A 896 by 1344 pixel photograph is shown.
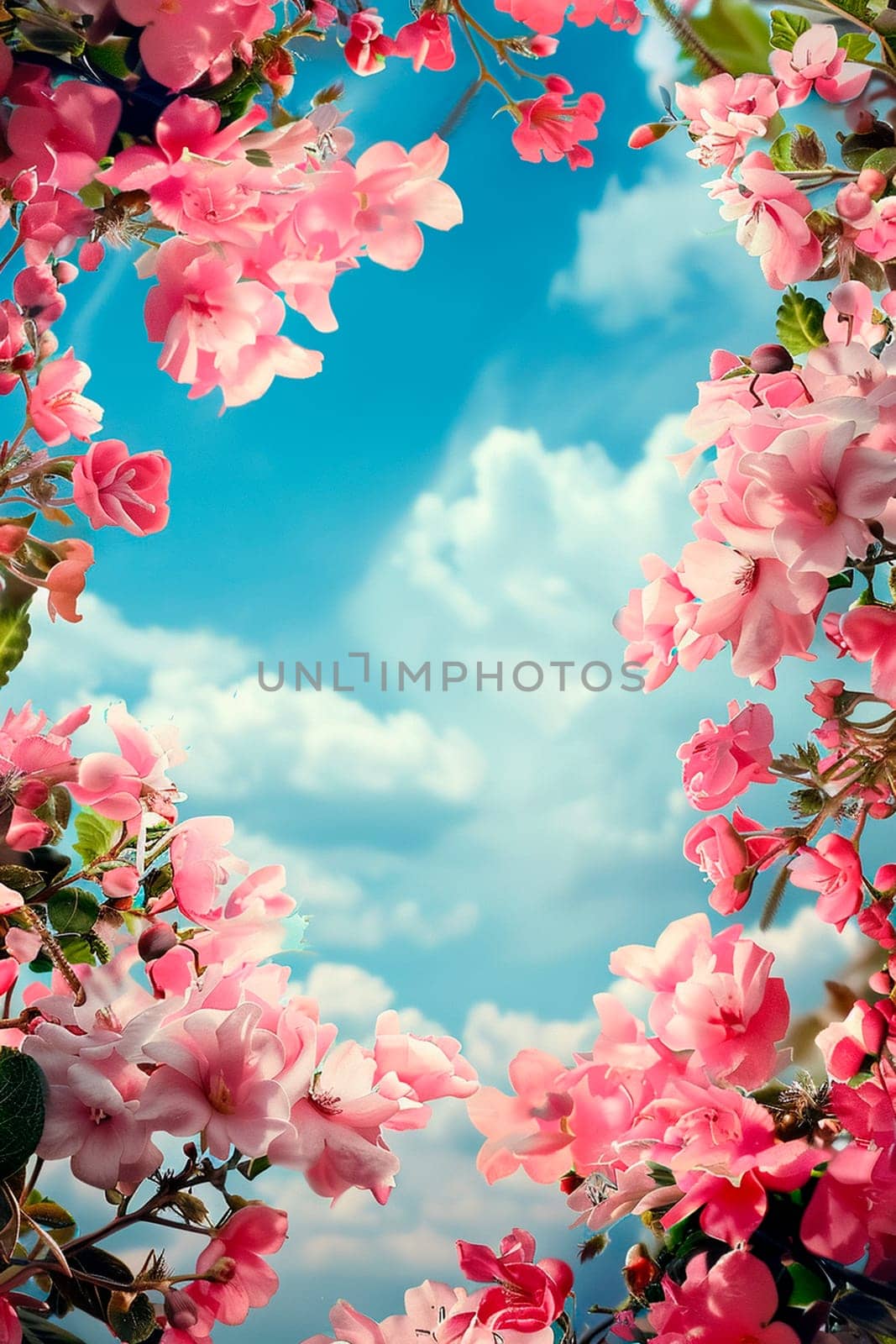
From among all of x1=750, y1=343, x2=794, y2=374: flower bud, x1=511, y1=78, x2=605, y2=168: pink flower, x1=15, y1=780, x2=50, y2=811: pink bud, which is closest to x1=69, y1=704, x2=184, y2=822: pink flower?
x1=15, y1=780, x2=50, y2=811: pink bud

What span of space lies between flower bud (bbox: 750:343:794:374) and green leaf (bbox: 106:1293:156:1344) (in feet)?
2.14

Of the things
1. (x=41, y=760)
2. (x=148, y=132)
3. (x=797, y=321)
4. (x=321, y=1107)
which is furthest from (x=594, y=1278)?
(x=148, y=132)

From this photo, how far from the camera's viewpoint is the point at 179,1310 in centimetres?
56

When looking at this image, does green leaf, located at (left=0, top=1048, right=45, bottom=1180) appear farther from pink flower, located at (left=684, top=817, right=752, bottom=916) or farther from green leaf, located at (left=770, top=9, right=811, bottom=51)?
green leaf, located at (left=770, top=9, right=811, bottom=51)

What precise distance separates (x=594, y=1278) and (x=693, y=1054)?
586 mm

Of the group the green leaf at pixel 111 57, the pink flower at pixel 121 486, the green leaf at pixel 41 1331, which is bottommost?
the green leaf at pixel 41 1331

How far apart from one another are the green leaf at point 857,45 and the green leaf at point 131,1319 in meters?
1.02

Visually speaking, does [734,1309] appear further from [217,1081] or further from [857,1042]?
[217,1081]

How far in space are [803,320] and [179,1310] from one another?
75 cm

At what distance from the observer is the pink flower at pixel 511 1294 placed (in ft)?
1.98

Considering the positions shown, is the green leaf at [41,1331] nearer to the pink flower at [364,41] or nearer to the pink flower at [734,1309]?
the pink flower at [734,1309]

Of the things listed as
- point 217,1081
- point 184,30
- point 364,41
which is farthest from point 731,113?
point 217,1081

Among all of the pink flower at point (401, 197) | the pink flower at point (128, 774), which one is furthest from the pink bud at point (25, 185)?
the pink flower at point (128, 774)

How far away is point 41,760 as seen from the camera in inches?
25.7
